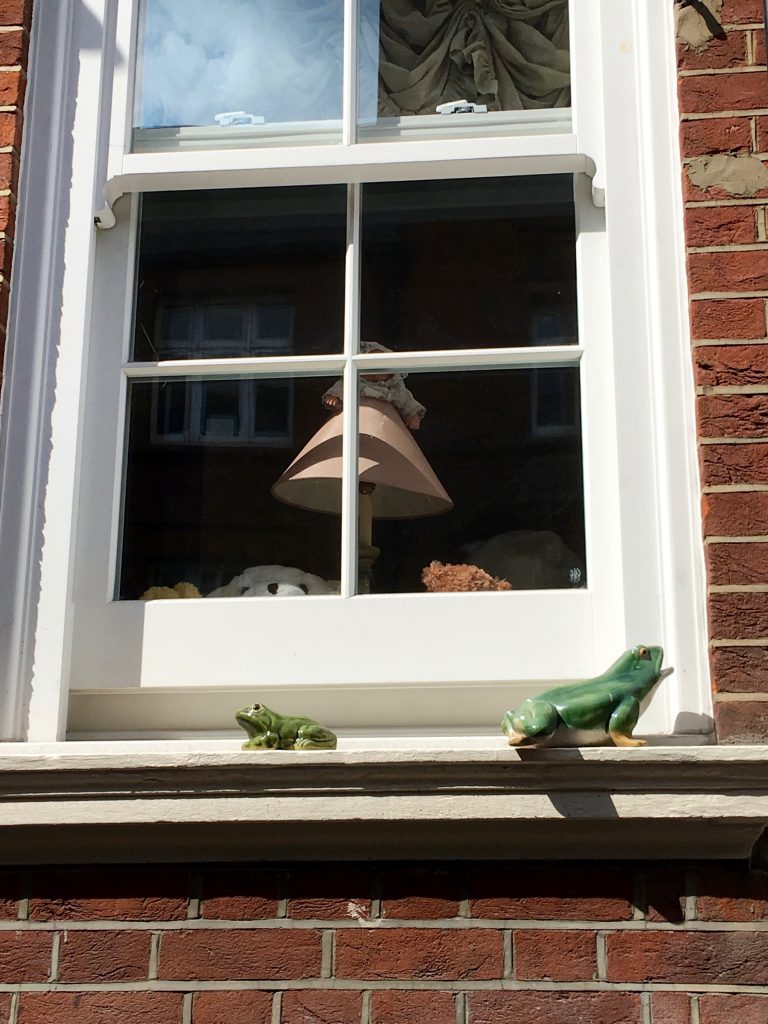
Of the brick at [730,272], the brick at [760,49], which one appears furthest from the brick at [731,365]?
the brick at [760,49]

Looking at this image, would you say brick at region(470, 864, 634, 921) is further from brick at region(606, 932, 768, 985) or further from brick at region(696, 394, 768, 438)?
brick at region(696, 394, 768, 438)

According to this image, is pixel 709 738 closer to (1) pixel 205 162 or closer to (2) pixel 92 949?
(2) pixel 92 949

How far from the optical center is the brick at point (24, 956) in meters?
2.01

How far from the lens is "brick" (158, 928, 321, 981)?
197cm

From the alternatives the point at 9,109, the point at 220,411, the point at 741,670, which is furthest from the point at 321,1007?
the point at 9,109

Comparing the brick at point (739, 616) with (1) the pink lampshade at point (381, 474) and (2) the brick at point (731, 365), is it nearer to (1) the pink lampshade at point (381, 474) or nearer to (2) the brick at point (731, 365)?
(2) the brick at point (731, 365)

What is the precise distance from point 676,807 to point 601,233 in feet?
3.65

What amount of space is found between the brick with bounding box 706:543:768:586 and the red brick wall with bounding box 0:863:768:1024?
1.50 ft

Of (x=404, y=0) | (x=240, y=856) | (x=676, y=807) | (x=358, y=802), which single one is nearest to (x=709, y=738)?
(x=676, y=807)

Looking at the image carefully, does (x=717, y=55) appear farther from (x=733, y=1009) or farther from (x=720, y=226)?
(x=733, y=1009)

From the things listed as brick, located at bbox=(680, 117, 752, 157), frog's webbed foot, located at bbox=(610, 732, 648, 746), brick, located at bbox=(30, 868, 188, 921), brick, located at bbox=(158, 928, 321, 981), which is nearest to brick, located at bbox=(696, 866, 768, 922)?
frog's webbed foot, located at bbox=(610, 732, 648, 746)

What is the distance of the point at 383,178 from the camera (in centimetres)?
250

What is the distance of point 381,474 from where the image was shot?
2.37m

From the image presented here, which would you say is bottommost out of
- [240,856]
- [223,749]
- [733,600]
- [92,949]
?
[92,949]
